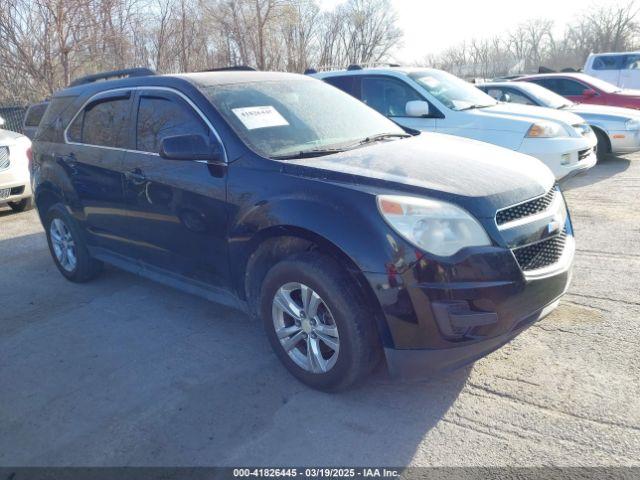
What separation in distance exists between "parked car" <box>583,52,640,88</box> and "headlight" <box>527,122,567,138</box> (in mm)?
12492

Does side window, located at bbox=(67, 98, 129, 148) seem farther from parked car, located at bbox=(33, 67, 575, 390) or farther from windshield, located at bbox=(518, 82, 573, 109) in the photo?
windshield, located at bbox=(518, 82, 573, 109)

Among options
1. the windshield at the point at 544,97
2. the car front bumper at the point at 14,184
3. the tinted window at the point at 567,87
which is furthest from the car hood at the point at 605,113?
the car front bumper at the point at 14,184

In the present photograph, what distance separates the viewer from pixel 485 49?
1769 inches

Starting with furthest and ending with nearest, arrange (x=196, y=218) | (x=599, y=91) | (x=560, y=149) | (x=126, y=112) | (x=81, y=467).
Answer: (x=599, y=91) < (x=560, y=149) < (x=126, y=112) < (x=196, y=218) < (x=81, y=467)

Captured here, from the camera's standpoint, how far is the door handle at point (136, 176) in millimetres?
4078

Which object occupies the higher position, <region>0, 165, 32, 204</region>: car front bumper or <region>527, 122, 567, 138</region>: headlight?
<region>527, 122, 567, 138</region>: headlight

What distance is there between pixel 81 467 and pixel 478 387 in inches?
84.7

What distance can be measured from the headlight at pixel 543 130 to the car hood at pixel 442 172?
3.80m

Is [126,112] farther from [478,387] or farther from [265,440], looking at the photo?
[478,387]

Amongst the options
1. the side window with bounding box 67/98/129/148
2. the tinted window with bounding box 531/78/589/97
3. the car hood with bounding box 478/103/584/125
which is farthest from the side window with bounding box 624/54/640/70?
the side window with bounding box 67/98/129/148

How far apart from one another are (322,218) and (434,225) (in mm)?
590

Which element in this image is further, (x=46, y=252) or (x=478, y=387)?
(x=46, y=252)

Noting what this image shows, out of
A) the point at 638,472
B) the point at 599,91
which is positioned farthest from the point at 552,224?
the point at 599,91

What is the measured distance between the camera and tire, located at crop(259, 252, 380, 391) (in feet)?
9.66
